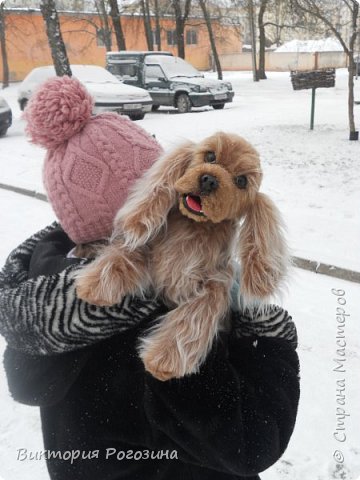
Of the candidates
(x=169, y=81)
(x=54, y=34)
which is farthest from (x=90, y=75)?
(x=54, y=34)

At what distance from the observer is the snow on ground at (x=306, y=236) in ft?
8.20

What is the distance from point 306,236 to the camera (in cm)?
515

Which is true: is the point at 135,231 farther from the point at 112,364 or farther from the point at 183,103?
the point at 183,103

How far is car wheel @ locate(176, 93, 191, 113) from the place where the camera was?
1543 centimetres

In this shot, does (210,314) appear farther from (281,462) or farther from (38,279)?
(281,462)

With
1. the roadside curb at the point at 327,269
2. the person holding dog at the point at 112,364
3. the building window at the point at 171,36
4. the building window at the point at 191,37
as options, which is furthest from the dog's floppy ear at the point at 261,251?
the building window at the point at 191,37

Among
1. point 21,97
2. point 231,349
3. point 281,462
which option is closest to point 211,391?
point 231,349

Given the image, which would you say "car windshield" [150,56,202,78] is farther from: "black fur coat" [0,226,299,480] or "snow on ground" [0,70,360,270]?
"black fur coat" [0,226,299,480]

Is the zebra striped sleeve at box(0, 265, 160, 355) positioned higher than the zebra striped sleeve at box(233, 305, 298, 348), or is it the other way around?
the zebra striped sleeve at box(0, 265, 160, 355)

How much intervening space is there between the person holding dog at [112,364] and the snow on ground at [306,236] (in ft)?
0.57

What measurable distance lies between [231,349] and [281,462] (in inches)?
61.7

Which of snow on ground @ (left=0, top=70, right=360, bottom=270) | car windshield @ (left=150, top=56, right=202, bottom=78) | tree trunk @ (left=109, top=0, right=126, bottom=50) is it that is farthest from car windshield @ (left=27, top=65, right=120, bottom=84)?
tree trunk @ (left=109, top=0, right=126, bottom=50)

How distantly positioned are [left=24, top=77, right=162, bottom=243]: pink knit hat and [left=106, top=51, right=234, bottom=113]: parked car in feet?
47.7

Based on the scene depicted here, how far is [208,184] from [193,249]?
16 centimetres
